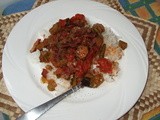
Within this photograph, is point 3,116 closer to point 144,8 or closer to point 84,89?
point 84,89

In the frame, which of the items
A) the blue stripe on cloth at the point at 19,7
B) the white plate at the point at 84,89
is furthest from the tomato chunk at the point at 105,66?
the blue stripe on cloth at the point at 19,7

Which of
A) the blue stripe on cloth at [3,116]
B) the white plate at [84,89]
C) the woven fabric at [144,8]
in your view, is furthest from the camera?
the woven fabric at [144,8]

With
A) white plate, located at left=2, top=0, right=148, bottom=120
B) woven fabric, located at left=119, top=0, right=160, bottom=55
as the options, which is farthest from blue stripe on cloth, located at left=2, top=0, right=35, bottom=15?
woven fabric, located at left=119, top=0, right=160, bottom=55

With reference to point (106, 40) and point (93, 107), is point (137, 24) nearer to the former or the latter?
point (106, 40)

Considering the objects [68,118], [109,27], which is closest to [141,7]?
[109,27]

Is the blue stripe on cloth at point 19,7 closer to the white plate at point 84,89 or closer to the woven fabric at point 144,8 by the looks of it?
the white plate at point 84,89

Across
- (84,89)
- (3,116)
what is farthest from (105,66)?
(3,116)
